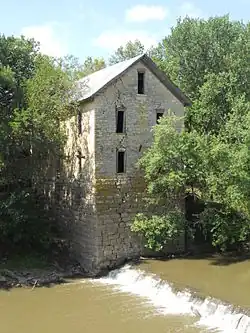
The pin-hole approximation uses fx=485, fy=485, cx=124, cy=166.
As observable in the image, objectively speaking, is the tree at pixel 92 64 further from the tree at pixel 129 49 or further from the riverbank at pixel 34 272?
the riverbank at pixel 34 272

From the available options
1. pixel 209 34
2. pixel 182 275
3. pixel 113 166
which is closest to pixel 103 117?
pixel 113 166

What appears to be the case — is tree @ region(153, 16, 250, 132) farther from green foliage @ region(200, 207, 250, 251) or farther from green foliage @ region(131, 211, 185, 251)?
green foliage @ region(131, 211, 185, 251)

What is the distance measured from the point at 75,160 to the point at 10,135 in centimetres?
356

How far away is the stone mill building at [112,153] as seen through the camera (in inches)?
906

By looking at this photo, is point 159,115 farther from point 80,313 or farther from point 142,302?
point 80,313

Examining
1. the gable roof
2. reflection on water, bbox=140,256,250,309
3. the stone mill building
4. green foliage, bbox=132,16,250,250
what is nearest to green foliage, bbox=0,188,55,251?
the stone mill building

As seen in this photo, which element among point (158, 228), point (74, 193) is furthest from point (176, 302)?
point (74, 193)

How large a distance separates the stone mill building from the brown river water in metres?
1.69

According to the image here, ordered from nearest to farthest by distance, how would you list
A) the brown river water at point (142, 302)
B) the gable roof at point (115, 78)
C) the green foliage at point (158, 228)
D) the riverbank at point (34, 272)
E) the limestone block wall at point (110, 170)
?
the brown river water at point (142, 302) < the riverbank at point (34, 272) < the green foliage at point (158, 228) < the limestone block wall at point (110, 170) < the gable roof at point (115, 78)

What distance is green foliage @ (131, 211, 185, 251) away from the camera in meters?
22.7

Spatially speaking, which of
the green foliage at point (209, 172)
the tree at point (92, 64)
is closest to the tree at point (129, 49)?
the tree at point (92, 64)

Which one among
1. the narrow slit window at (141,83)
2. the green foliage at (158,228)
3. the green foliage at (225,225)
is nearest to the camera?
the green foliage at (158,228)

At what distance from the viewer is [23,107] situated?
973 inches

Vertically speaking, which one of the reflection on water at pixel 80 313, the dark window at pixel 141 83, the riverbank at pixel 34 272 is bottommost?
the reflection on water at pixel 80 313
